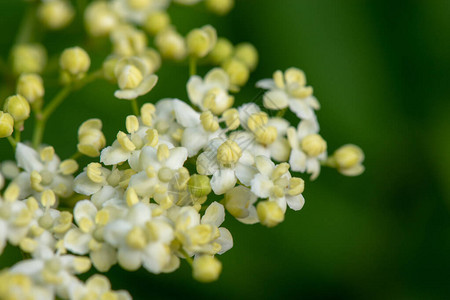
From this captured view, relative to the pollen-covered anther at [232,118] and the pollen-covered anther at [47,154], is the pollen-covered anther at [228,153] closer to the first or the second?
the pollen-covered anther at [232,118]

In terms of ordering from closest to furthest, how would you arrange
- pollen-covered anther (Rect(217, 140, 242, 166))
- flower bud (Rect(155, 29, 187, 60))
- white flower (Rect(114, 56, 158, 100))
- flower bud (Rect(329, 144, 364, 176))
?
pollen-covered anther (Rect(217, 140, 242, 166))
white flower (Rect(114, 56, 158, 100))
flower bud (Rect(329, 144, 364, 176))
flower bud (Rect(155, 29, 187, 60))

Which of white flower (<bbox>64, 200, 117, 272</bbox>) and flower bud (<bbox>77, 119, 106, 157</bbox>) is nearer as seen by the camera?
white flower (<bbox>64, 200, 117, 272</bbox>)

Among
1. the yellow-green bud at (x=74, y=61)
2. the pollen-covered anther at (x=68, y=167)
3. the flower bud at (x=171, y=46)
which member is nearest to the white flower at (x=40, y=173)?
the pollen-covered anther at (x=68, y=167)

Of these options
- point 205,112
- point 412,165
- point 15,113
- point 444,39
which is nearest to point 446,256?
point 412,165

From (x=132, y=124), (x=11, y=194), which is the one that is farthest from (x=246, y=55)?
(x=11, y=194)

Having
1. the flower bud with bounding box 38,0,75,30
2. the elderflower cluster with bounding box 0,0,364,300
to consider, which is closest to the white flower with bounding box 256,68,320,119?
the elderflower cluster with bounding box 0,0,364,300

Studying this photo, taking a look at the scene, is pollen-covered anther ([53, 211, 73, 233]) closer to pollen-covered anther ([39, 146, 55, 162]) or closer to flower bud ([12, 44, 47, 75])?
pollen-covered anther ([39, 146, 55, 162])

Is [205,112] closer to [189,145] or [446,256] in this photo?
[189,145]
